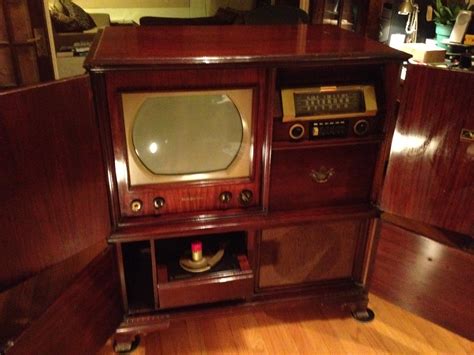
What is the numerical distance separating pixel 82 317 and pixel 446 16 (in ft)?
5.82

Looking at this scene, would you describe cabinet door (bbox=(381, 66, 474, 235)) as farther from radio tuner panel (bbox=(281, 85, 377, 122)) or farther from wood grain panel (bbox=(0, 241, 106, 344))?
wood grain panel (bbox=(0, 241, 106, 344))

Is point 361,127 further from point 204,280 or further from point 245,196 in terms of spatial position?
point 204,280

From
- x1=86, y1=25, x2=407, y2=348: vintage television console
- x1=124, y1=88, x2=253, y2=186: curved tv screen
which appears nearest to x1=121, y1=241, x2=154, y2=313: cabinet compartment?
x1=86, y1=25, x2=407, y2=348: vintage television console

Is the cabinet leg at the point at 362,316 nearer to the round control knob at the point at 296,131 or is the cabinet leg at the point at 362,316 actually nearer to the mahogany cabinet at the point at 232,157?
the mahogany cabinet at the point at 232,157

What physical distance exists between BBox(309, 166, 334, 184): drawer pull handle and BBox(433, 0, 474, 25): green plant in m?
1.10

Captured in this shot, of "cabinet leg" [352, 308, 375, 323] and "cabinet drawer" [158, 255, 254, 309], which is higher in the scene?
"cabinet drawer" [158, 255, 254, 309]

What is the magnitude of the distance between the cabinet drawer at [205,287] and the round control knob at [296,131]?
0.39m

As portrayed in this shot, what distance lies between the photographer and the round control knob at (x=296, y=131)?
104 centimetres

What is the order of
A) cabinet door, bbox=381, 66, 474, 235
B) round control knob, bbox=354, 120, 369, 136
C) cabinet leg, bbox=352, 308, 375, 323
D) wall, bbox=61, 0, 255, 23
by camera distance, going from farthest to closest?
wall, bbox=61, 0, 255, 23, cabinet leg, bbox=352, 308, 375, 323, round control knob, bbox=354, 120, 369, 136, cabinet door, bbox=381, 66, 474, 235

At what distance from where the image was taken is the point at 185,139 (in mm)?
1021

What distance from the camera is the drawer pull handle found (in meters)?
1.11

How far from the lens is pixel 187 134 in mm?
1015

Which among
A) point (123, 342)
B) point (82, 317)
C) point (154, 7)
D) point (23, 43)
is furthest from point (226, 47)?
point (154, 7)

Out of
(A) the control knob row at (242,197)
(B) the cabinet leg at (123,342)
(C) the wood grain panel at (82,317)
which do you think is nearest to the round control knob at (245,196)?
(A) the control knob row at (242,197)
